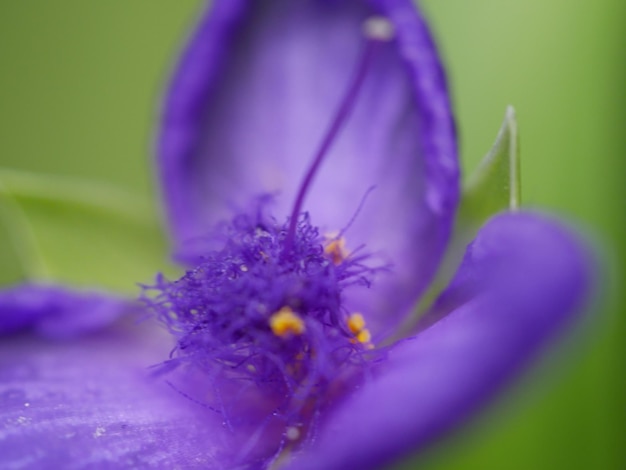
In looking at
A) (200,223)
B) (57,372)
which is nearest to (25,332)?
(57,372)

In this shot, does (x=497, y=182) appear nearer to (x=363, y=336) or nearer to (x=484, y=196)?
(x=484, y=196)

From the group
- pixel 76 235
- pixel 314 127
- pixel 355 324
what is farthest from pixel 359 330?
pixel 76 235

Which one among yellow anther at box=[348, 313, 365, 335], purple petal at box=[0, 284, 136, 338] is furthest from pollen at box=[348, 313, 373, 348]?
purple petal at box=[0, 284, 136, 338]

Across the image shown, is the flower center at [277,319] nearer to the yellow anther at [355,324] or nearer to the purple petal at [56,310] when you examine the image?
the yellow anther at [355,324]

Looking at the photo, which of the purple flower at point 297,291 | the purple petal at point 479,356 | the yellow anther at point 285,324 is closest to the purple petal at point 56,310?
the purple flower at point 297,291

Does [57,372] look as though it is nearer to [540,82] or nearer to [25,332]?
[25,332]

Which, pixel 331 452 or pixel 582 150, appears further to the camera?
pixel 582 150
